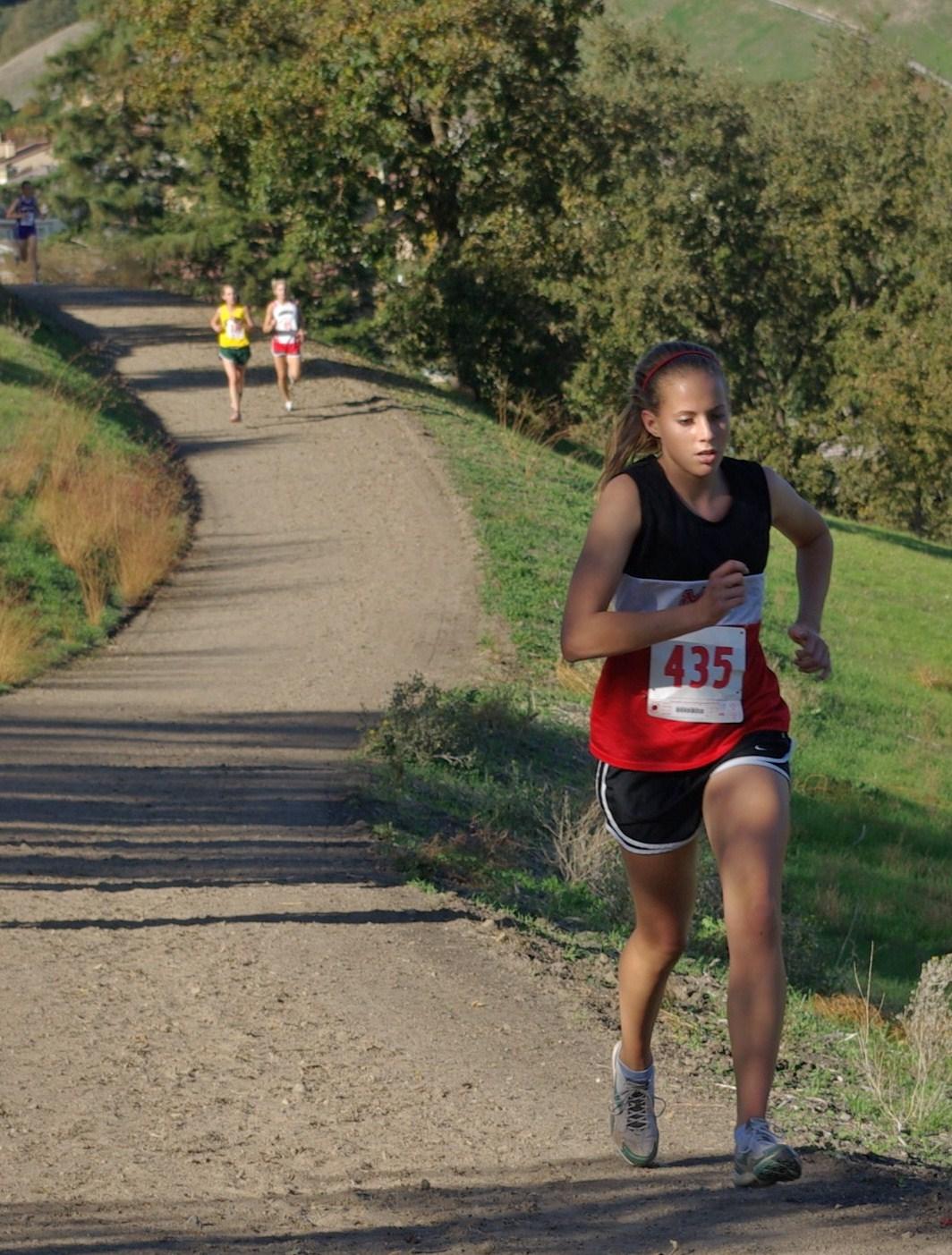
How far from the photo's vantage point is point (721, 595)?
3.89 m

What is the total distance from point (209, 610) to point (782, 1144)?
463 inches

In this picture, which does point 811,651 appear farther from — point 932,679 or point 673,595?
point 932,679

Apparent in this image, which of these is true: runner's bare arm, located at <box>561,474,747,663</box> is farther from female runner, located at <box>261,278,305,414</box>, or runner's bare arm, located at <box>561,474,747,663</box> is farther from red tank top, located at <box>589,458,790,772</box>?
female runner, located at <box>261,278,305,414</box>

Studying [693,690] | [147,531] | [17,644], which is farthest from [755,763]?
[147,531]

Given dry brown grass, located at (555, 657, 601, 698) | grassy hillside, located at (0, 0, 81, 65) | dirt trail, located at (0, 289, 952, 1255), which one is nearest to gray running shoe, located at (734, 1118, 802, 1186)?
dirt trail, located at (0, 289, 952, 1255)

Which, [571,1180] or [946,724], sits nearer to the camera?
[571,1180]

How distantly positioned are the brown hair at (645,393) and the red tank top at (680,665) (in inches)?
7.1

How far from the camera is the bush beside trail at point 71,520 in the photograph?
1416 cm

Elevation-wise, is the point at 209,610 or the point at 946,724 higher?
the point at 209,610

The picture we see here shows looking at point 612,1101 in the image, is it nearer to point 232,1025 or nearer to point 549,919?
point 232,1025

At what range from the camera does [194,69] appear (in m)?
27.2

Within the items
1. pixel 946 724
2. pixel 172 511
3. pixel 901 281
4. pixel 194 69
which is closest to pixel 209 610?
pixel 172 511

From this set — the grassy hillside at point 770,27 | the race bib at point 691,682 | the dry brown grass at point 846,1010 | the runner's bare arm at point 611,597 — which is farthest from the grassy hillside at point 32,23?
the race bib at point 691,682

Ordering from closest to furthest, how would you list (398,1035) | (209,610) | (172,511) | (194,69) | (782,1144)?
(782,1144)
(398,1035)
(209,610)
(172,511)
(194,69)
